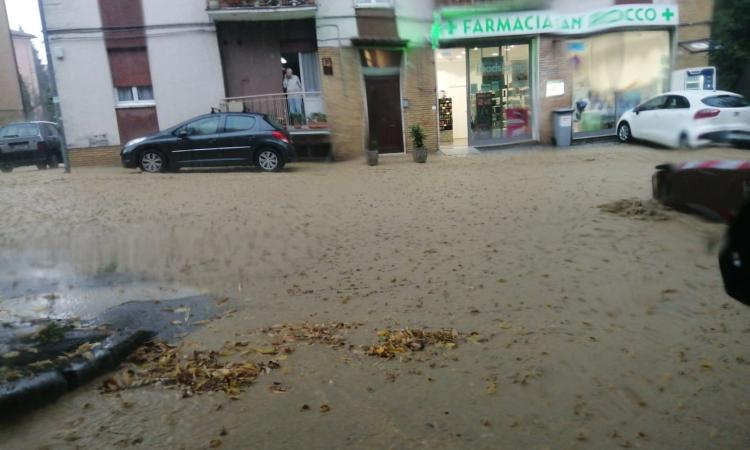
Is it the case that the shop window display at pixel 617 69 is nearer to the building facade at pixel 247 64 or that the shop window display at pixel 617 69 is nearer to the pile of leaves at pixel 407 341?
the building facade at pixel 247 64

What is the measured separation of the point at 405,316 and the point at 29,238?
1453 mm

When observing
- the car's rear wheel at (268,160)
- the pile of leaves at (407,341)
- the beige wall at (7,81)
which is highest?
the beige wall at (7,81)

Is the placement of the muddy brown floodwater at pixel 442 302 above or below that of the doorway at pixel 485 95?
below

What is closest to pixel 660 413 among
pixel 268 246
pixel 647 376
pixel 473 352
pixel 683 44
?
pixel 647 376

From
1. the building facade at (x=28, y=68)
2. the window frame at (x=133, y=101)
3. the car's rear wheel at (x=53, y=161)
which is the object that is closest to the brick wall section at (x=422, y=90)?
the building facade at (x=28, y=68)

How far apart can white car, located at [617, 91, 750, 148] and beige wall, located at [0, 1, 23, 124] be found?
1.25m

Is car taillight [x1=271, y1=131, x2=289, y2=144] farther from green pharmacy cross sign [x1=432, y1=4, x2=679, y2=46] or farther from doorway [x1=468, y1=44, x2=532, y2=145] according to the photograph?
green pharmacy cross sign [x1=432, y1=4, x2=679, y2=46]

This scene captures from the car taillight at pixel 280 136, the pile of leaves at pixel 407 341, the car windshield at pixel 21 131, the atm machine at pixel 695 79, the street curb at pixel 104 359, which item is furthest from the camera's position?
the car taillight at pixel 280 136

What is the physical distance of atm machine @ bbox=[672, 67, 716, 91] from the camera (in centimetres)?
68

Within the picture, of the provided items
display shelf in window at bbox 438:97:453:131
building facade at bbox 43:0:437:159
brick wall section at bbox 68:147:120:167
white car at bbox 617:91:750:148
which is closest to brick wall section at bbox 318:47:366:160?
building facade at bbox 43:0:437:159

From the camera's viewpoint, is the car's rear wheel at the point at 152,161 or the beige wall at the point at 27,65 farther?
the car's rear wheel at the point at 152,161

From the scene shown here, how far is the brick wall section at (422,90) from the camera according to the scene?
2.28ft

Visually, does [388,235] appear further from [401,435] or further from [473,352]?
[401,435]

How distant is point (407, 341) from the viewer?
71.7 inches
